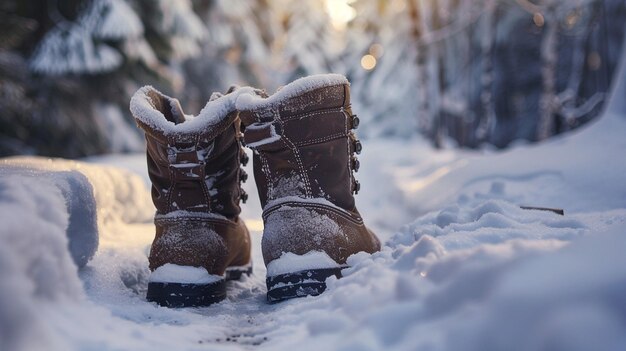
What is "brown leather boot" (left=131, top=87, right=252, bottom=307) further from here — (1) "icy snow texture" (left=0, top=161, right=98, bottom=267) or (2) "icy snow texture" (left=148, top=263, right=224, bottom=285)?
(1) "icy snow texture" (left=0, top=161, right=98, bottom=267)

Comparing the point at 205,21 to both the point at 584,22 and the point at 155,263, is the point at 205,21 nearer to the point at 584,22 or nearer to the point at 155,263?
the point at 584,22

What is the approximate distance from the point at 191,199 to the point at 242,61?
1285 centimetres

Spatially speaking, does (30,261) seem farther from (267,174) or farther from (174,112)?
(174,112)

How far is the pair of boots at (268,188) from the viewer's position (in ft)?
5.46

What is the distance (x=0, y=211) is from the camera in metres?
1.06

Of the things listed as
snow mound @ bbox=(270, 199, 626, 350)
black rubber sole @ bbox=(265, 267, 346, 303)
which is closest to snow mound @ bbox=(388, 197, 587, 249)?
snow mound @ bbox=(270, 199, 626, 350)

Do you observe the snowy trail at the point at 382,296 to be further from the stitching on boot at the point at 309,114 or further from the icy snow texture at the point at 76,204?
the stitching on boot at the point at 309,114

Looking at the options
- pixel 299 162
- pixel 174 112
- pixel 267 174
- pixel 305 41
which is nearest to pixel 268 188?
pixel 267 174

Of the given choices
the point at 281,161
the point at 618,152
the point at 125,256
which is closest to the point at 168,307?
the point at 125,256

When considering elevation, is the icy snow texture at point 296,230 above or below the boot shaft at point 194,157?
below

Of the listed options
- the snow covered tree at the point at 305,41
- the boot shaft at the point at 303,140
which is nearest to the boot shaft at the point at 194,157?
the boot shaft at the point at 303,140

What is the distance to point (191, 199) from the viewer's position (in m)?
1.80

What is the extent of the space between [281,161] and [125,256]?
0.76 m

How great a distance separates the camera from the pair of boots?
1.66m
